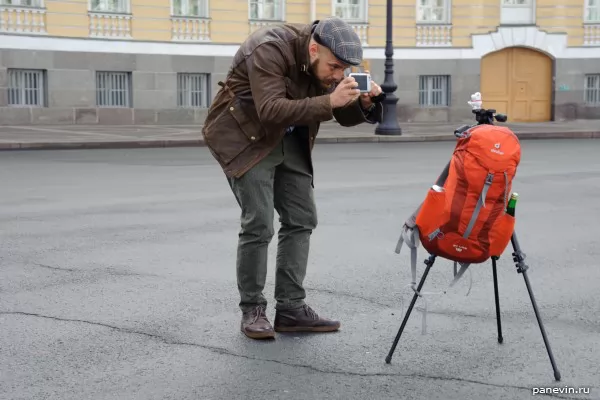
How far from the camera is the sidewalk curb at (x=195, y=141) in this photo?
64.0ft

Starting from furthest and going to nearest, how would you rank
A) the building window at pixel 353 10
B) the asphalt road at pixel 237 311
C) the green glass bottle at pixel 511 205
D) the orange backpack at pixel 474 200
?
the building window at pixel 353 10
the asphalt road at pixel 237 311
the green glass bottle at pixel 511 205
the orange backpack at pixel 474 200

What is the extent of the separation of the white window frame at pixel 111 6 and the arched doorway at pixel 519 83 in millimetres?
10973

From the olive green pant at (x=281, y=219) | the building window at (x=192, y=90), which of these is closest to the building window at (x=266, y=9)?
the building window at (x=192, y=90)

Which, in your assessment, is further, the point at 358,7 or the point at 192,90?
the point at 358,7

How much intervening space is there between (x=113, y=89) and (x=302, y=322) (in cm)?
2273

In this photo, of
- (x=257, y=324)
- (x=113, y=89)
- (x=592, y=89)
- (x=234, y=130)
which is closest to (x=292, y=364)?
(x=257, y=324)

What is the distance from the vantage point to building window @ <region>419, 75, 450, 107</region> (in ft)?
101

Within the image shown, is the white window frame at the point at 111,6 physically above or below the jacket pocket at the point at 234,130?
above

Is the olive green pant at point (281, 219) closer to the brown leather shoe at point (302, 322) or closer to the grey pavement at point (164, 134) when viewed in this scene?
the brown leather shoe at point (302, 322)

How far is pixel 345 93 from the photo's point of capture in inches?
184

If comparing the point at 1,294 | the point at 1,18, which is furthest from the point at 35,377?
the point at 1,18

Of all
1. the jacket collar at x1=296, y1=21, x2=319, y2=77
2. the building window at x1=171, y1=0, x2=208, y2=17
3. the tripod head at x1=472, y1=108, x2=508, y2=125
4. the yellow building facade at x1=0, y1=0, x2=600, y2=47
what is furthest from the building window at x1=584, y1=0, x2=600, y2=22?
the tripod head at x1=472, y1=108, x2=508, y2=125

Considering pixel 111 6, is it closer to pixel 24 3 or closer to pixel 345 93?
pixel 24 3

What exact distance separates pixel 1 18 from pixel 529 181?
16.5 m
